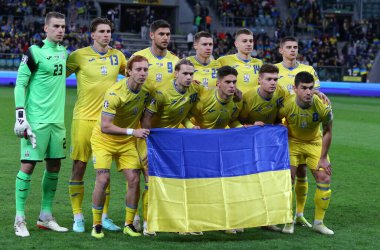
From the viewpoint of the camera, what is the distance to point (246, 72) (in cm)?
946

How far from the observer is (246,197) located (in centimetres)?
807

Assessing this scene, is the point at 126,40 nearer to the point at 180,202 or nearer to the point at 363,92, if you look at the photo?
the point at 363,92

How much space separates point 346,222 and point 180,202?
2.23 meters

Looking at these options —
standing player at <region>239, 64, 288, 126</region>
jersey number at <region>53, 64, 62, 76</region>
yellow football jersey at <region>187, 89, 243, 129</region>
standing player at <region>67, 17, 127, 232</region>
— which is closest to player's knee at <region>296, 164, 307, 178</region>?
standing player at <region>239, 64, 288, 126</region>

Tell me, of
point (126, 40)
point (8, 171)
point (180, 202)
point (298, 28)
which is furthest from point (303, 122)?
point (298, 28)

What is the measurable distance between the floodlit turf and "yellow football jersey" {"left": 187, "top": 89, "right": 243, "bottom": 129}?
1250 mm

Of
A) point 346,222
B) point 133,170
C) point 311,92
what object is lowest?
point 346,222

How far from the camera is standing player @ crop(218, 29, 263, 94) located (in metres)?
9.42

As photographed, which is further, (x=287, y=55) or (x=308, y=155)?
(x=287, y=55)

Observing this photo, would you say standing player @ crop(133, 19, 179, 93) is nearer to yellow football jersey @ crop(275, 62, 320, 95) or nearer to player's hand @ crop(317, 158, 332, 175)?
yellow football jersey @ crop(275, 62, 320, 95)

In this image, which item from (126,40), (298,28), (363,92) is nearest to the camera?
(363,92)

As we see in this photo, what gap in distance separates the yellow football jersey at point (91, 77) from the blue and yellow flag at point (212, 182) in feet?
3.35

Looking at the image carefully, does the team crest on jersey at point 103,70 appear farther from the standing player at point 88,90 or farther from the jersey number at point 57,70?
the jersey number at point 57,70

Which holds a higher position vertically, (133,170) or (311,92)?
(311,92)
